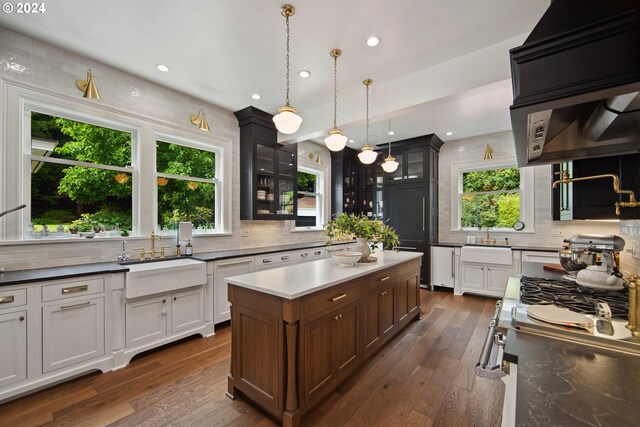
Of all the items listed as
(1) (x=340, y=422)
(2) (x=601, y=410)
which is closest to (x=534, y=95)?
(2) (x=601, y=410)

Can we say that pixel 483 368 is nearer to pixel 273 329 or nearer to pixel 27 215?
pixel 273 329

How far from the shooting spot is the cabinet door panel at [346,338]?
83.4 inches

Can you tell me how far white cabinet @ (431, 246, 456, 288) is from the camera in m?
5.13

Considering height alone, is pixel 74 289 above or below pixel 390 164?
below

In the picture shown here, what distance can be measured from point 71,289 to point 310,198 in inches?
171

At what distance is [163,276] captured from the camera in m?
2.77

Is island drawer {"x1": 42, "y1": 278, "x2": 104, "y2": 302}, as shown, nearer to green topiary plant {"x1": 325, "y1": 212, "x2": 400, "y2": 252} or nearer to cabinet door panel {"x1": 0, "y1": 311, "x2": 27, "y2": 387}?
cabinet door panel {"x1": 0, "y1": 311, "x2": 27, "y2": 387}

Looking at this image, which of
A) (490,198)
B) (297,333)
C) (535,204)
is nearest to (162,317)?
(297,333)

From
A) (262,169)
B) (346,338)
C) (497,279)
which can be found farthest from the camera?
(497,279)

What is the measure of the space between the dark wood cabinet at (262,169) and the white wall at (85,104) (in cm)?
14

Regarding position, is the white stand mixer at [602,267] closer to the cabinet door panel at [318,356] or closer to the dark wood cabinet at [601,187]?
the dark wood cabinet at [601,187]

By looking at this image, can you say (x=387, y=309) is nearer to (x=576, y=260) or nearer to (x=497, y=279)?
(x=576, y=260)

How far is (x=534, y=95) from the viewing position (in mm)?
981

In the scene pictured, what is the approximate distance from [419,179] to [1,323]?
5.84 m
